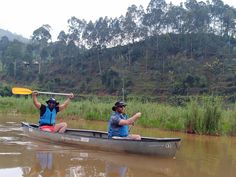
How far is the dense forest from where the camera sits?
5309cm

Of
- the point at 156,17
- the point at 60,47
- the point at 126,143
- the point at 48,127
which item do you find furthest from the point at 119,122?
the point at 60,47

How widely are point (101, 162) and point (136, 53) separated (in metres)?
53.3

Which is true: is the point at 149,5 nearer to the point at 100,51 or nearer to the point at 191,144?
the point at 100,51

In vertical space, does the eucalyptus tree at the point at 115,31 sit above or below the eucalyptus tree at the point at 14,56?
above

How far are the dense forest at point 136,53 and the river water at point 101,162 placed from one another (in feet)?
128

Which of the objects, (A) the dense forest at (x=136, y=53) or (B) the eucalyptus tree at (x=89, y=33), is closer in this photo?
(A) the dense forest at (x=136, y=53)

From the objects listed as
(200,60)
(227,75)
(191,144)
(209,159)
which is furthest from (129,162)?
(200,60)

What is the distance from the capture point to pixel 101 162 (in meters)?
8.20

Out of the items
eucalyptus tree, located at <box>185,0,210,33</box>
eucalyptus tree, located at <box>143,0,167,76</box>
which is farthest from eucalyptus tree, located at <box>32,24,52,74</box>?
eucalyptus tree, located at <box>185,0,210,33</box>

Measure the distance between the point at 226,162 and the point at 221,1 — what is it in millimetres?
56603

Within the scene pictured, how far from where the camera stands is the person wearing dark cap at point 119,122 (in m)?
8.88

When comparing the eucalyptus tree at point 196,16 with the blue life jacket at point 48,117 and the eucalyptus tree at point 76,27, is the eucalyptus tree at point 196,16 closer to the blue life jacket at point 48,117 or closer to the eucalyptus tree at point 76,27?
the eucalyptus tree at point 76,27

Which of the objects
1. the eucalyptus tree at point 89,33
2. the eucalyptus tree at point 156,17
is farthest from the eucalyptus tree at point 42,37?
the eucalyptus tree at point 156,17

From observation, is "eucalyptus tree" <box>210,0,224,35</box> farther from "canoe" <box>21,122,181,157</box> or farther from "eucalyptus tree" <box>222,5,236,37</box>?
"canoe" <box>21,122,181,157</box>
